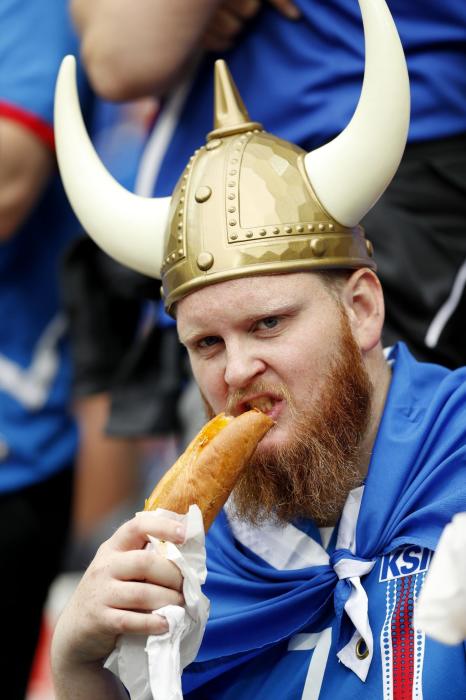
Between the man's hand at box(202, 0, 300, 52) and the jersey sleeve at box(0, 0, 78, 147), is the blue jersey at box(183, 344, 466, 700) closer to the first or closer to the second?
the man's hand at box(202, 0, 300, 52)

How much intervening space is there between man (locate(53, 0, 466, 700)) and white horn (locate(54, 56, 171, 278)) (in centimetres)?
10

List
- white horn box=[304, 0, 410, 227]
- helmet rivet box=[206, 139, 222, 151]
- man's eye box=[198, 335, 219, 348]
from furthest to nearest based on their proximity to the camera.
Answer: helmet rivet box=[206, 139, 222, 151] < man's eye box=[198, 335, 219, 348] < white horn box=[304, 0, 410, 227]

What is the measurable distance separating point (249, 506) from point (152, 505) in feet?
1.08

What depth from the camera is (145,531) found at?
2107 millimetres

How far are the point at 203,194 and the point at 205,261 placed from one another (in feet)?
0.52

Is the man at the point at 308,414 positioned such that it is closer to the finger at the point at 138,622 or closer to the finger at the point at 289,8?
the finger at the point at 138,622

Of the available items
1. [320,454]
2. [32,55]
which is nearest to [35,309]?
[32,55]

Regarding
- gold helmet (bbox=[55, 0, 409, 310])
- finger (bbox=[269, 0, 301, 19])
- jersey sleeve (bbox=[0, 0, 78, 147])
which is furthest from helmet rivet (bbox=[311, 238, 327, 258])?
jersey sleeve (bbox=[0, 0, 78, 147])

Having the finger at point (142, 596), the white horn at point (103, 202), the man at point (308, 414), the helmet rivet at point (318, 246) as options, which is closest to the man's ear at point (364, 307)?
the man at point (308, 414)

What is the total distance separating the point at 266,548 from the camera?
8.32 ft

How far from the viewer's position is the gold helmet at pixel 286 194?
240 cm

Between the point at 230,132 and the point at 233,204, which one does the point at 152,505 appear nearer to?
the point at 233,204

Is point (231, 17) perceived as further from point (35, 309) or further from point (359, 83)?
point (35, 309)

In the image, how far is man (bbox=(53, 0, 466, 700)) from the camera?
2289 millimetres
